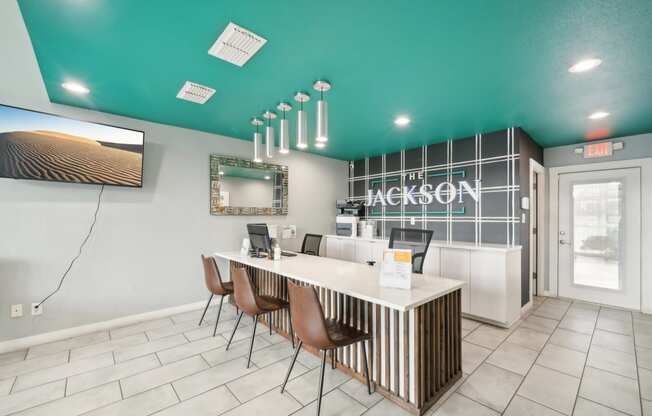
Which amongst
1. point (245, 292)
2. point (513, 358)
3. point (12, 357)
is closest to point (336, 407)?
point (245, 292)

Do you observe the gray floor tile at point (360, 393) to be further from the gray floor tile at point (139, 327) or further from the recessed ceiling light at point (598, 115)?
the recessed ceiling light at point (598, 115)

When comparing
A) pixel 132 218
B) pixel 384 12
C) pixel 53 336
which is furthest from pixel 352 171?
pixel 53 336

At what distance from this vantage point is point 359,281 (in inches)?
86.2

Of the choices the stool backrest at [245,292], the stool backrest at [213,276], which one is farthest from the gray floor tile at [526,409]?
the stool backrest at [213,276]

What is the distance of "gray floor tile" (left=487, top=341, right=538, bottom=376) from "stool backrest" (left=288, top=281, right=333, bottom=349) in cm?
176

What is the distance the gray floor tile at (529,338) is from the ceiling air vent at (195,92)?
4.05m

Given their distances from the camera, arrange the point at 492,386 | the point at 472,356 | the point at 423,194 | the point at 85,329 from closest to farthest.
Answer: the point at 492,386
the point at 472,356
the point at 85,329
the point at 423,194

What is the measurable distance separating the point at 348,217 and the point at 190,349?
3284 mm

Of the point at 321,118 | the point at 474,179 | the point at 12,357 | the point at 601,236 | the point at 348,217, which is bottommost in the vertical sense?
the point at 12,357

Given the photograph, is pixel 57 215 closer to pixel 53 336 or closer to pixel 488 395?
pixel 53 336

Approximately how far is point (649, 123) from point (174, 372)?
595 cm

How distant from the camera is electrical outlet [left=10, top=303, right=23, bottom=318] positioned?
2.75 metres

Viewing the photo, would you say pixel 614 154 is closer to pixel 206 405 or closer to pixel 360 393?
pixel 360 393

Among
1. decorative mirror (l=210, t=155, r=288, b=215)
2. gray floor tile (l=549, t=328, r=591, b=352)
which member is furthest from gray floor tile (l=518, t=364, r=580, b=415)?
decorative mirror (l=210, t=155, r=288, b=215)
